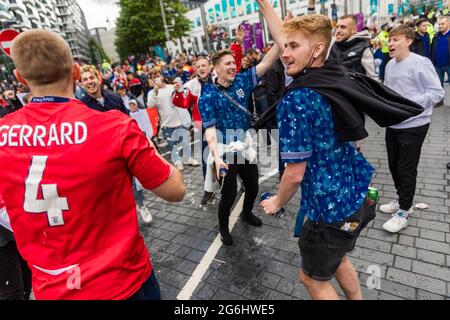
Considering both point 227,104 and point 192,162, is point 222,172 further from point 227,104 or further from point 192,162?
point 192,162

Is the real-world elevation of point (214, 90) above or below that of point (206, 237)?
above

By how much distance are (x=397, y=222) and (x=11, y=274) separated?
3836mm

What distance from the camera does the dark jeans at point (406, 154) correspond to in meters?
3.35

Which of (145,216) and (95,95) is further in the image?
(145,216)

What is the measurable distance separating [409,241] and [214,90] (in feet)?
8.95

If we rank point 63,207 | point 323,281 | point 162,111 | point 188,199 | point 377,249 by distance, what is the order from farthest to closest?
1. point 162,111
2. point 188,199
3. point 377,249
4. point 323,281
5. point 63,207

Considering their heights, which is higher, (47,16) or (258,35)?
(47,16)

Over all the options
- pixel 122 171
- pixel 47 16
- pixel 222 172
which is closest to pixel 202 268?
pixel 222 172

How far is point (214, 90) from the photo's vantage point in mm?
3484

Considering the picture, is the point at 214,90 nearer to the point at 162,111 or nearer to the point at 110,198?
the point at 110,198

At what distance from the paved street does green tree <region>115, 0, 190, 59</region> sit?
121 ft

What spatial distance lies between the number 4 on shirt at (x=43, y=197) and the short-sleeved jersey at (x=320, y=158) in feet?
3.97

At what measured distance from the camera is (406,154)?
3410mm
